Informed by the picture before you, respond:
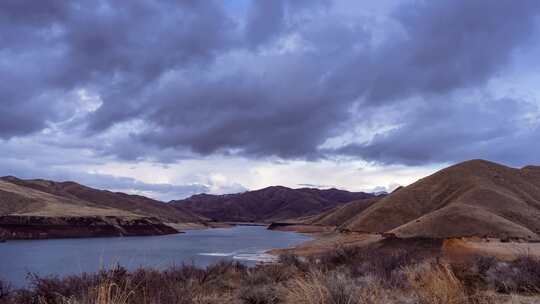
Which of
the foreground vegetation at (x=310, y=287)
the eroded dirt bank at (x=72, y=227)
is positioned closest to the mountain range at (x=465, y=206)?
the foreground vegetation at (x=310, y=287)

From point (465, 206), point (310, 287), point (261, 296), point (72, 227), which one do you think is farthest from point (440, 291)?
point (72, 227)

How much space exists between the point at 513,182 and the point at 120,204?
13891cm

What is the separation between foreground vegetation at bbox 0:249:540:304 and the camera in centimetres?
873

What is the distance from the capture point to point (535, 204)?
293 feet

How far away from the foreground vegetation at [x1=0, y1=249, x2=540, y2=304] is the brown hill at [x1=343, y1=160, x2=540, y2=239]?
48538mm

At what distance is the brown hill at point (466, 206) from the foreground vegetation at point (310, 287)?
48.5 meters

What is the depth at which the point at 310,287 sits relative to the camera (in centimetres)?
895

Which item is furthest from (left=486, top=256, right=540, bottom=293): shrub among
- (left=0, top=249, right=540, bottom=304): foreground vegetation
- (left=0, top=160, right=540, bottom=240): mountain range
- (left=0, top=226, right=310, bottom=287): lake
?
(left=0, top=160, right=540, bottom=240): mountain range

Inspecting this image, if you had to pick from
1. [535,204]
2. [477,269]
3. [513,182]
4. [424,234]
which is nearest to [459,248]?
[477,269]

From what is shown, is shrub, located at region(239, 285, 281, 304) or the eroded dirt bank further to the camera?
Answer: the eroded dirt bank

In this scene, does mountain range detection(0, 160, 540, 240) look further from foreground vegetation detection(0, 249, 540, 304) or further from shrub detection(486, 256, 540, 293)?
shrub detection(486, 256, 540, 293)

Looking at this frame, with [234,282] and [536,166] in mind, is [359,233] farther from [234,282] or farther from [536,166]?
[234,282]

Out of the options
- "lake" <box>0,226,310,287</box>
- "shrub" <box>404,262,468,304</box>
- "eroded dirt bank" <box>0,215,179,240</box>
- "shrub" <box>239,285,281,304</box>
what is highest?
"eroded dirt bank" <box>0,215,179,240</box>

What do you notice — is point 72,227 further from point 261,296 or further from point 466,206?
point 261,296
